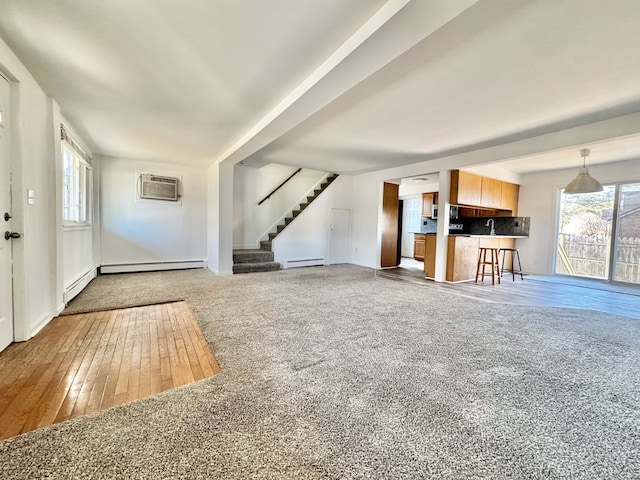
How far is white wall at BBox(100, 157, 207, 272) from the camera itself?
5.49 meters

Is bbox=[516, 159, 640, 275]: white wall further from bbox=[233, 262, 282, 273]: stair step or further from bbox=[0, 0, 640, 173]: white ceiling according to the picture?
bbox=[233, 262, 282, 273]: stair step

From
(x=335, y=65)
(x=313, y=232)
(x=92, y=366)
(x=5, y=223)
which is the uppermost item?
(x=335, y=65)

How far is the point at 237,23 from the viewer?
183 centimetres

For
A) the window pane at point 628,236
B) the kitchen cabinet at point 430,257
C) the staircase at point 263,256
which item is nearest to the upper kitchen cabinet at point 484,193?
the kitchen cabinet at point 430,257

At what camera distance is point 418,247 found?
29.9 ft

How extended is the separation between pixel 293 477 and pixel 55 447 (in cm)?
115

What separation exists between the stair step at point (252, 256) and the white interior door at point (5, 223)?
3.87m

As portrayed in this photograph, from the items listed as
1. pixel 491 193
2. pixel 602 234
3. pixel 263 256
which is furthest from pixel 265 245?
pixel 602 234

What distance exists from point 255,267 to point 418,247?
5656 millimetres

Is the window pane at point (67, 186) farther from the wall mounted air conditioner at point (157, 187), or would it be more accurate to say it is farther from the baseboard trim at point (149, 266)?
the baseboard trim at point (149, 266)

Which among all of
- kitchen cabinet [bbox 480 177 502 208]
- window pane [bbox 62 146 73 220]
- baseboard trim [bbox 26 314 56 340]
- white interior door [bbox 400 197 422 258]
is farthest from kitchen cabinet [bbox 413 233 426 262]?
baseboard trim [bbox 26 314 56 340]

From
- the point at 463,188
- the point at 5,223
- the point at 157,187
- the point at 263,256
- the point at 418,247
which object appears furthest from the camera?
the point at 418,247

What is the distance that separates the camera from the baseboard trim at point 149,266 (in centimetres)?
552

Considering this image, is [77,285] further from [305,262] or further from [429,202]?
[429,202]
